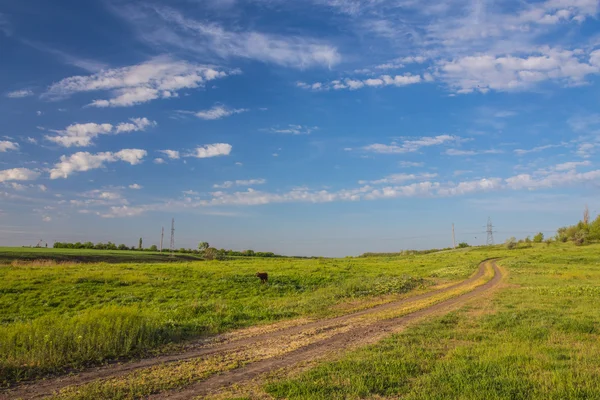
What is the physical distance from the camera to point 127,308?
1627cm

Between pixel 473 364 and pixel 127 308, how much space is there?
43.6 ft

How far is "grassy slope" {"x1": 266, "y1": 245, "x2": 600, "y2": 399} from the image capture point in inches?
334

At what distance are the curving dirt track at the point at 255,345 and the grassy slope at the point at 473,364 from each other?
1.17 metres

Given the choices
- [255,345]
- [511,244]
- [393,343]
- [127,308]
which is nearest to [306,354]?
[255,345]

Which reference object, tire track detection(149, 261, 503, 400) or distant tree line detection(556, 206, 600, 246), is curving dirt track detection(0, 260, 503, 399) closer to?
→ tire track detection(149, 261, 503, 400)

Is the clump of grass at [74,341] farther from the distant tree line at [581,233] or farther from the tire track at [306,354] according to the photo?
the distant tree line at [581,233]

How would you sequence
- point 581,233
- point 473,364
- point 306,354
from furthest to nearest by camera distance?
point 581,233 → point 306,354 → point 473,364

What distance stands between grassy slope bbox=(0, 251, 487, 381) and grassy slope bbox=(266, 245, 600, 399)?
22.5 ft

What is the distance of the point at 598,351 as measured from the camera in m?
11.6

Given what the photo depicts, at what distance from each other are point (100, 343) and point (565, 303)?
75.5 feet

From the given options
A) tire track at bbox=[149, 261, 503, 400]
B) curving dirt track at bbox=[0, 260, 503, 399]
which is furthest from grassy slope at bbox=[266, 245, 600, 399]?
curving dirt track at bbox=[0, 260, 503, 399]

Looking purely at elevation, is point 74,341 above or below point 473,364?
above

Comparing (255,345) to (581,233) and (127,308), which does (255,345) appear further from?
(581,233)

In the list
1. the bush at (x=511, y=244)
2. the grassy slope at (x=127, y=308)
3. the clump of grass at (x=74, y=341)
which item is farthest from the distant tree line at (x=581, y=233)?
the clump of grass at (x=74, y=341)
